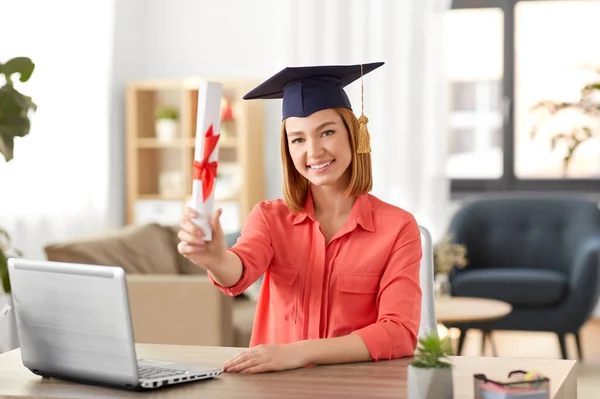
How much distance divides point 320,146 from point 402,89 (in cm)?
517

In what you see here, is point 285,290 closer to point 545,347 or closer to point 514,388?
point 514,388

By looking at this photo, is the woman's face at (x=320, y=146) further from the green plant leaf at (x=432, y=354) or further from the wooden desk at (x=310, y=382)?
the green plant leaf at (x=432, y=354)

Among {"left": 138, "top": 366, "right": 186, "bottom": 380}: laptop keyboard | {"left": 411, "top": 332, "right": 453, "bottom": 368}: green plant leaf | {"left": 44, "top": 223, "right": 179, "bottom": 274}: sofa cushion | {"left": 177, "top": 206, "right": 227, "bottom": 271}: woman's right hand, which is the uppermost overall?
{"left": 177, "top": 206, "right": 227, "bottom": 271}: woman's right hand

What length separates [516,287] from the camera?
599cm

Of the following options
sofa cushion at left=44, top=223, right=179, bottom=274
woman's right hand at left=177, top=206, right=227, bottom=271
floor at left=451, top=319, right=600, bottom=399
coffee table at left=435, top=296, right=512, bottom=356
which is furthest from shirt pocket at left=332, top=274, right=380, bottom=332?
floor at left=451, top=319, right=600, bottom=399

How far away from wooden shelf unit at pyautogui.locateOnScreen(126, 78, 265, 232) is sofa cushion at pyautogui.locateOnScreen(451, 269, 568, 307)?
1.75 meters

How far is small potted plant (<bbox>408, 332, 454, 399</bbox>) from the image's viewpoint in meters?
1.51

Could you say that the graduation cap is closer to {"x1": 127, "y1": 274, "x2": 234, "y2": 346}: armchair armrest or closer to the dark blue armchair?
{"x1": 127, "y1": 274, "x2": 234, "y2": 346}: armchair armrest

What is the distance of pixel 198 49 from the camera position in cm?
782

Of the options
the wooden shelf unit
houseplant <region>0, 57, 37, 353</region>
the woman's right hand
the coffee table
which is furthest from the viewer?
the wooden shelf unit

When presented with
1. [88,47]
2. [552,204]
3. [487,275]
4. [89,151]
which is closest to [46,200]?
[89,151]

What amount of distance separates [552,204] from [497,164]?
1143mm

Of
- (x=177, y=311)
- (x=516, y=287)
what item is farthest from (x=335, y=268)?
(x=516, y=287)

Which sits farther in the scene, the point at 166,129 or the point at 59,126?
the point at 166,129
